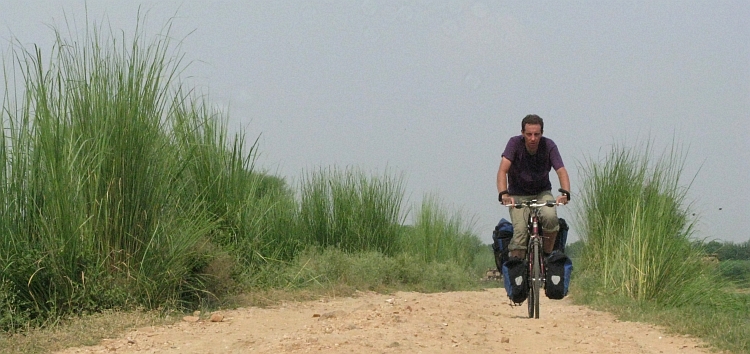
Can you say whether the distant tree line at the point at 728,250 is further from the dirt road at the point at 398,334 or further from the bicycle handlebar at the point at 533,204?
the bicycle handlebar at the point at 533,204

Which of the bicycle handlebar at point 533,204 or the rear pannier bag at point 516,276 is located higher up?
the bicycle handlebar at point 533,204

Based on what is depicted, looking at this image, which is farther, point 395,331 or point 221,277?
point 221,277

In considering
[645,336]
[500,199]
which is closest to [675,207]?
[645,336]

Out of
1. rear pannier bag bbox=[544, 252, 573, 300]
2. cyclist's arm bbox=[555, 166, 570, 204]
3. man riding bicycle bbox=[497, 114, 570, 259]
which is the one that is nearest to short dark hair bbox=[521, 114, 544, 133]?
man riding bicycle bbox=[497, 114, 570, 259]

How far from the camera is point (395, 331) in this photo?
20.8 ft

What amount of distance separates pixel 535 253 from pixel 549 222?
32 cm

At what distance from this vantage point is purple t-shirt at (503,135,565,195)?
7.02 metres

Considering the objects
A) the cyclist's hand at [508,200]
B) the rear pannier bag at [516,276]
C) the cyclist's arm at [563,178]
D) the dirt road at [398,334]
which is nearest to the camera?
the dirt road at [398,334]

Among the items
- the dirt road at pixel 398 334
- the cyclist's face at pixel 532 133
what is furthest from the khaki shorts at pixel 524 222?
the dirt road at pixel 398 334

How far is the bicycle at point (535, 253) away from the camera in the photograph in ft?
22.9

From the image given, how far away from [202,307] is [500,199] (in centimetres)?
310

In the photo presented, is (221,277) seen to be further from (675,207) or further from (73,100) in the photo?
(675,207)

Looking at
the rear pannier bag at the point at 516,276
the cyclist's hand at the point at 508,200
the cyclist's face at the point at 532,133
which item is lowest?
the rear pannier bag at the point at 516,276

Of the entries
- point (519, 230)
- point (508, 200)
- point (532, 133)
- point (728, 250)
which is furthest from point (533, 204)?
point (728, 250)
